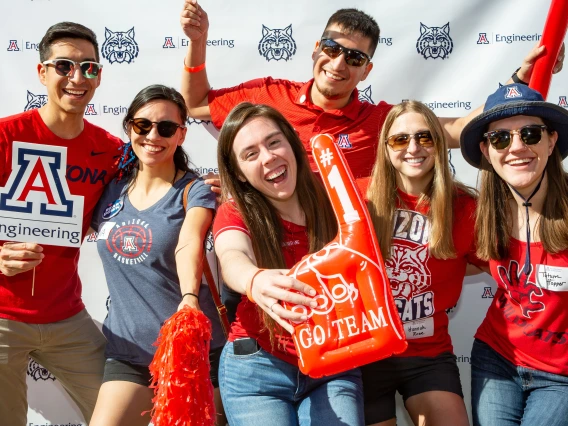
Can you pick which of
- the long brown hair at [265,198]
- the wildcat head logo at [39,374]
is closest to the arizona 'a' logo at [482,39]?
the long brown hair at [265,198]

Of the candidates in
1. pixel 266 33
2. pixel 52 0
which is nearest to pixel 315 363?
pixel 266 33

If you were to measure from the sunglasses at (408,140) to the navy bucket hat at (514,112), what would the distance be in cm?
16

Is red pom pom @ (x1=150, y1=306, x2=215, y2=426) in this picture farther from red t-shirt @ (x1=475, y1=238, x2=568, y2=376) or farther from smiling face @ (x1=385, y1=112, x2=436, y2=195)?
red t-shirt @ (x1=475, y1=238, x2=568, y2=376)

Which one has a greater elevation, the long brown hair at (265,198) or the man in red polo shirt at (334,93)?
the man in red polo shirt at (334,93)

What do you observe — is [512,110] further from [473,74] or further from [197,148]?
[197,148]

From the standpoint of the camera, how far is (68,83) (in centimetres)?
298

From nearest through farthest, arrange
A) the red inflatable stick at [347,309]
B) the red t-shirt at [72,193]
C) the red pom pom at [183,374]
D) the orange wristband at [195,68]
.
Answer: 1. the red inflatable stick at [347,309]
2. the red pom pom at [183,374]
3. the red t-shirt at [72,193]
4. the orange wristband at [195,68]

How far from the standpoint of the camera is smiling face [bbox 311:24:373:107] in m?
3.11

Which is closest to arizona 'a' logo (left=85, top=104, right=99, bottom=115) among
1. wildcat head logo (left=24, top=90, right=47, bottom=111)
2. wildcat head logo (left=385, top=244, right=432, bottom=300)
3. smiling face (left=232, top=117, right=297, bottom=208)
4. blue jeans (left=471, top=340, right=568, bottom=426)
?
wildcat head logo (left=24, top=90, right=47, bottom=111)

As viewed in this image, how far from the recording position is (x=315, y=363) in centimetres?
193

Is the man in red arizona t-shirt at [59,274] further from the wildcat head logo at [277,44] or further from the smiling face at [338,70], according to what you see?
the smiling face at [338,70]

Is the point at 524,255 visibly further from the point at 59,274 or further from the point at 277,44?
the point at 59,274

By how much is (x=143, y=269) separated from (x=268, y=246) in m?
0.74

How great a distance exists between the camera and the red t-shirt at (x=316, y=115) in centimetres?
310
